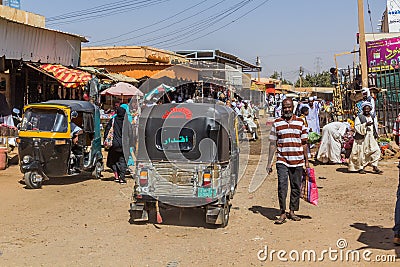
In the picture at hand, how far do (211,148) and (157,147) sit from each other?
85 cm

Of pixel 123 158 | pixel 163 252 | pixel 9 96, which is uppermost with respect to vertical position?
pixel 9 96

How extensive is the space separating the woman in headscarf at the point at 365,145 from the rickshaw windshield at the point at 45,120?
6701mm

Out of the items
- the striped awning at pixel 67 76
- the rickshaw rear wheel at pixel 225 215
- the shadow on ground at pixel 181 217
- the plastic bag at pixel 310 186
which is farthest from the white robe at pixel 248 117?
the rickshaw rear wheel at pixel 225 215

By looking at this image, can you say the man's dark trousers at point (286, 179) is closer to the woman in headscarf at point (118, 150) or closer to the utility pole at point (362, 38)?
the woman in headscarf at point (118, 150)

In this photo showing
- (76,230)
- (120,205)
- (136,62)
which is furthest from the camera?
(136,62)

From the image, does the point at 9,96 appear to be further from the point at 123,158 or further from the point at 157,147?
the point at 157,147

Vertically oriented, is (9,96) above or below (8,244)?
above

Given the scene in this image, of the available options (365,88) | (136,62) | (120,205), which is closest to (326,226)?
(120,205)

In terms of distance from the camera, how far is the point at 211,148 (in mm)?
7441

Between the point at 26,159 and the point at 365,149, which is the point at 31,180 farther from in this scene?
the point at 365,149

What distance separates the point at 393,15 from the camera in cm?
2688

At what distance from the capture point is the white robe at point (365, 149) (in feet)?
39.0

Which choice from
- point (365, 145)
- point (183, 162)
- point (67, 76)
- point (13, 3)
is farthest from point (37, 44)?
point (183, 162)

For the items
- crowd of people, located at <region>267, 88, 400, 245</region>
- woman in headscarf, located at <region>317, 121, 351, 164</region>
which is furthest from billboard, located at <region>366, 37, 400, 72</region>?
woman in headscarf, located at <region>317, 121, 351, 164</region>
